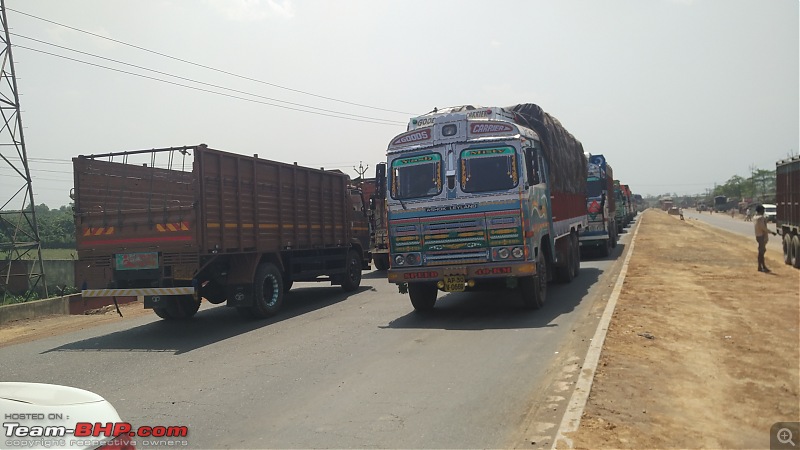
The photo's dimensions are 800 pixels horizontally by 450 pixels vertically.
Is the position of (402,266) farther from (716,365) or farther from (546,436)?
(546,436)

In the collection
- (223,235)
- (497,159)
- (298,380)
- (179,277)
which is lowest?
(298,380)

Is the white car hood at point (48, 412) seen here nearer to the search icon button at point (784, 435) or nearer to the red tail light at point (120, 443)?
the red tail light at point (120, 443)

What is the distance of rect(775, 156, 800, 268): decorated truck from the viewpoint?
17.1 m

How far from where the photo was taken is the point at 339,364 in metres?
7.39

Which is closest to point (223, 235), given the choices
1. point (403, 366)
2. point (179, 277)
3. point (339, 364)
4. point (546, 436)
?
point (179, 277)

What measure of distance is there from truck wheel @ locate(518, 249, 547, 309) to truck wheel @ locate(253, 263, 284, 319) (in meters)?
4.91

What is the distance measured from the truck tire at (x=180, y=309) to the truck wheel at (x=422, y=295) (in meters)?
4.48

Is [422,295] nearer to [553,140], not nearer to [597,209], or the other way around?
[553,140]

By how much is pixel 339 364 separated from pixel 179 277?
13.1 feet

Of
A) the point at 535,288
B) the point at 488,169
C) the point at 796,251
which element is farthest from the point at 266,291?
the point at 796,251

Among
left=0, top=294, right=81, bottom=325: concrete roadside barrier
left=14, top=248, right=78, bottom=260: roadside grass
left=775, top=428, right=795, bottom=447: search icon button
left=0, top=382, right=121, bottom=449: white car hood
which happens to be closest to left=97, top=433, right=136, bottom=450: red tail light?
left=0, top=382, right=121, bottom=449: white car hood

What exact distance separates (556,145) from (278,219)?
21.1ft

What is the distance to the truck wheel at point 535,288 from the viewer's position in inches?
400

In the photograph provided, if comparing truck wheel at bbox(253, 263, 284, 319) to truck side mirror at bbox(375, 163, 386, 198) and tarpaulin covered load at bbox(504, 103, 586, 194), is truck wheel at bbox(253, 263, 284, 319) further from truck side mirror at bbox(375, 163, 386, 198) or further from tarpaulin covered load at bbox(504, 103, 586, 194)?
tarpaulin covered load at bbox(504, 103, 586, 194)
